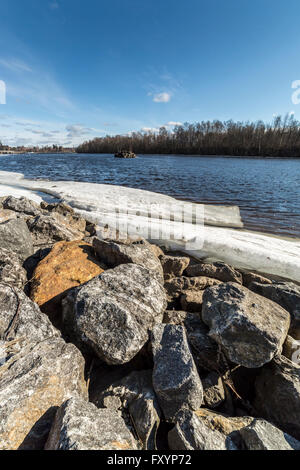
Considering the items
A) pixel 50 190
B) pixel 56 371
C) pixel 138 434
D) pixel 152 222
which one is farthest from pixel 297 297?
pixel 50 190

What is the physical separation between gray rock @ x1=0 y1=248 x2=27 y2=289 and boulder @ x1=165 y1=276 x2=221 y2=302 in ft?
5.79

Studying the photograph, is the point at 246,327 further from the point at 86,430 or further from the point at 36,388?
the point at 36,388

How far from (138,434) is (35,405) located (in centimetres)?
73

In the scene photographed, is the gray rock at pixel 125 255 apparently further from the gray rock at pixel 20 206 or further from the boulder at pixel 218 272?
the gray rock at pixel 20 206

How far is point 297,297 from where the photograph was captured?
2369 millimetres

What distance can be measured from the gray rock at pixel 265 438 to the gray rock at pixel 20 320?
5.37 feet

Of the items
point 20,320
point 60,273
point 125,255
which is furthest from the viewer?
point 125,255

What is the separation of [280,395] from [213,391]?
532 millimetres

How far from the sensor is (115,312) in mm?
1827

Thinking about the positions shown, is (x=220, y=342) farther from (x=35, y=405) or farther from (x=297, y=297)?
(x=35, y=405)

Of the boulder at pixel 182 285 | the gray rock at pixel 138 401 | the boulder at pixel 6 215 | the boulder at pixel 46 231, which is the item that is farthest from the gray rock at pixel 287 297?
the boulder at pixel 6 215

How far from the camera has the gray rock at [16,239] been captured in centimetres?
276

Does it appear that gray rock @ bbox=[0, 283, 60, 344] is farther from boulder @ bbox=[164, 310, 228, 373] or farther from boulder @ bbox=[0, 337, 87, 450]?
boulder @ bbox=[164, 310, 228, 373]

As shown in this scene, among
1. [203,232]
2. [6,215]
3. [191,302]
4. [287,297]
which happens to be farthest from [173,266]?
[6,215]
